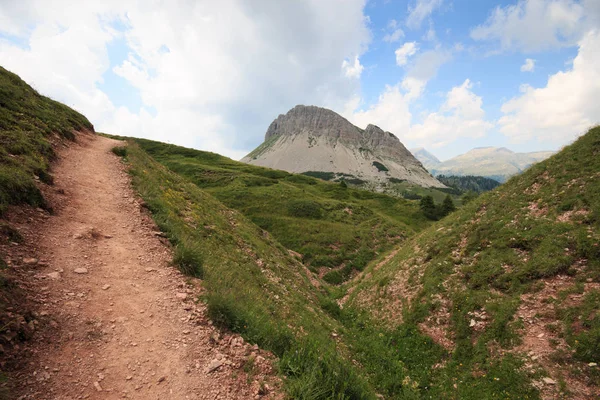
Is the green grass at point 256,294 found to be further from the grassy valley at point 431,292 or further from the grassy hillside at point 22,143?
the grassy hillside at point 22,143

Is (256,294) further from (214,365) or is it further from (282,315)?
(214,365)

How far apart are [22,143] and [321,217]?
36546mm

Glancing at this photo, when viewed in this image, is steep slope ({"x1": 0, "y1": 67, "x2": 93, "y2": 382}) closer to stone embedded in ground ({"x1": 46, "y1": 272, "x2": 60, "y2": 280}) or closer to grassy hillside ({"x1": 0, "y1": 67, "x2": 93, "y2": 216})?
grassy hillside ({"x1": 0, "y1": 67, "x2": 93, "y2": 216})

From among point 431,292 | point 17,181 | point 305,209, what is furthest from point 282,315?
point 305,209

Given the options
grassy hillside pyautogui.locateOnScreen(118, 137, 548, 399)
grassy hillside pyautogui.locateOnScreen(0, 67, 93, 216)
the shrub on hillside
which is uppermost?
grassy hillside pyautogui.locateOnScreen(0, 67, 93, 216)

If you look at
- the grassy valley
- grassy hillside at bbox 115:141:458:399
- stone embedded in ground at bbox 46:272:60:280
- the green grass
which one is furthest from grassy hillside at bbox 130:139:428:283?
stone embedded in ground at bbox 46:272:60:280

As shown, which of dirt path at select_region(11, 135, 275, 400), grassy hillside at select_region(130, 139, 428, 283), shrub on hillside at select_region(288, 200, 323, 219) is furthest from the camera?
shrub on hillside at select_region(288, 200, 323, 219)

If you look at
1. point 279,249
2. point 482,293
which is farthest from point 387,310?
point 279,249

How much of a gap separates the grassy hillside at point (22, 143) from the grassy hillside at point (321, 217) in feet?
78.5

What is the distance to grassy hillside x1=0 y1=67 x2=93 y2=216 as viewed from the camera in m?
9.44

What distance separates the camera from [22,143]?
1310cm

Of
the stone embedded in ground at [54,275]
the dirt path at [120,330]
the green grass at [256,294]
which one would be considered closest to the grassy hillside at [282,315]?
the green grass at [256,294]

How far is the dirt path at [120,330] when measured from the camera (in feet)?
16.9

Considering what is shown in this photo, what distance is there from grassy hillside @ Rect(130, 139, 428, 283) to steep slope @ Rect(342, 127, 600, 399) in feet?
36.7
